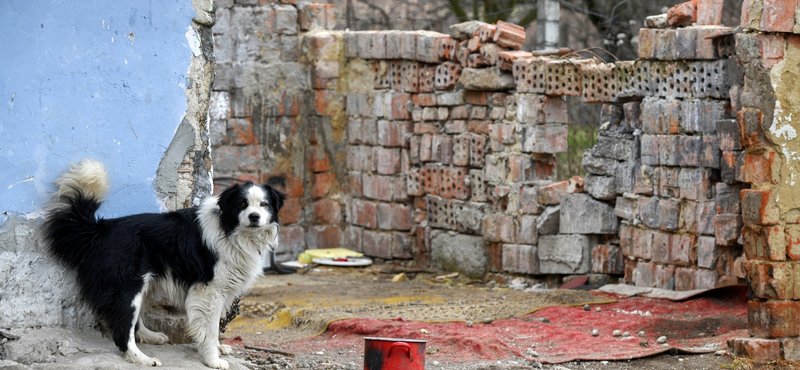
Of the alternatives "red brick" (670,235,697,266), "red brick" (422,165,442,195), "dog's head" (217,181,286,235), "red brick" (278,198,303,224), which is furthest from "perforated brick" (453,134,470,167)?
"dog's head" (217,181,286,235)

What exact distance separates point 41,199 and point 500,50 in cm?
562

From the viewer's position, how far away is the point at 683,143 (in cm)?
882

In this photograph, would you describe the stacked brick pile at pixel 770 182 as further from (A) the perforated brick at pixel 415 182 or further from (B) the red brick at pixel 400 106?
(B) the red brick at pixel 400 106

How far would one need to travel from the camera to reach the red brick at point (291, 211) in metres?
12.1

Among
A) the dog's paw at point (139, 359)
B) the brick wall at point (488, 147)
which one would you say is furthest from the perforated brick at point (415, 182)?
the dog's paw at point (139, 359)

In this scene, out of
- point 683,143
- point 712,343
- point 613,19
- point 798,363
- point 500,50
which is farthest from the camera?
point 613,19

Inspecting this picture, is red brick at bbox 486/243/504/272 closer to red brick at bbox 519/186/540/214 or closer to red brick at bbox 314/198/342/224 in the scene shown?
red brick at bbox 519/186/540/214

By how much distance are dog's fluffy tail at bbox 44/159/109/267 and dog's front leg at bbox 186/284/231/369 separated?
1.99ft

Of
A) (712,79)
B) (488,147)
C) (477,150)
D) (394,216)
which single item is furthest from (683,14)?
(394,216)

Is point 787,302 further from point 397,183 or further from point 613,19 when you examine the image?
point 613,19

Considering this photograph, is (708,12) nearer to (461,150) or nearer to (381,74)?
(461,150)

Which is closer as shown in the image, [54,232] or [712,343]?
[54,232]

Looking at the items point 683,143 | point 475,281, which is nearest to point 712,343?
Result: point 683,143

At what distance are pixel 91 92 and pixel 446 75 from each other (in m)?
5.45
